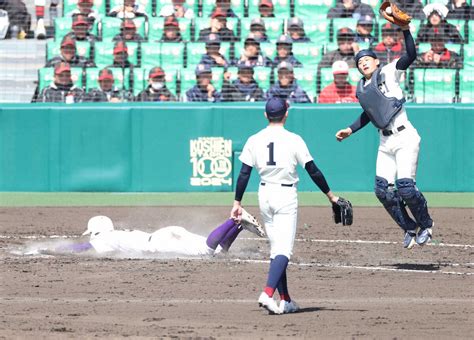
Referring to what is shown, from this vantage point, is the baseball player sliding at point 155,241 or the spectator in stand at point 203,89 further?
the spectator in stand at point 203,89

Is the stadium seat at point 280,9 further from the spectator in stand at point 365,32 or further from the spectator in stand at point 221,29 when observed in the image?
the spectator in stand at point 365,32

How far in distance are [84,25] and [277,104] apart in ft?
35.8

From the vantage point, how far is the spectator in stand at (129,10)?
1883cm

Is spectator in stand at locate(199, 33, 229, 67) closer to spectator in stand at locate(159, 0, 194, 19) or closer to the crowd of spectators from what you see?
the crowd of spectators

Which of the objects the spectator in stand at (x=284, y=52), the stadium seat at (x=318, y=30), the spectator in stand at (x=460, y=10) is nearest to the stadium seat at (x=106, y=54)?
the spectator in stand at (x=284, y=52)

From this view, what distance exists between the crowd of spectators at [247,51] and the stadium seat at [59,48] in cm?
4

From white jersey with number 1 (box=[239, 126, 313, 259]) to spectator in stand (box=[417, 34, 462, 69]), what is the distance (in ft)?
33.2

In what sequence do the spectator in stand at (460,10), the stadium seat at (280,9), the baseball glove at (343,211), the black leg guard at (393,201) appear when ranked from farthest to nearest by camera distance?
the stadium seat at (280,9) < the spectator in stand at (460,10) < the black leg guard at (393,201) < the baseball glove at (343,211)

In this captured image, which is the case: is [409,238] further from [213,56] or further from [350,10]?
[350,10]

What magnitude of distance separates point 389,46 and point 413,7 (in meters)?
1.28

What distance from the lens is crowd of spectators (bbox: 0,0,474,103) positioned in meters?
17.7

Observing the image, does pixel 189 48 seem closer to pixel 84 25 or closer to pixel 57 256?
pixel 84 25

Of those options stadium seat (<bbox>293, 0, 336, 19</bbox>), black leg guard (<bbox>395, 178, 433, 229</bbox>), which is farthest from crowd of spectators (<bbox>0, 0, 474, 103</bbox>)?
black leg guard (<bbox>395, 178, 433, 229</bbox>)

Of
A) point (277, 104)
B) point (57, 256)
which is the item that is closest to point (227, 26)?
point (57, 256)
